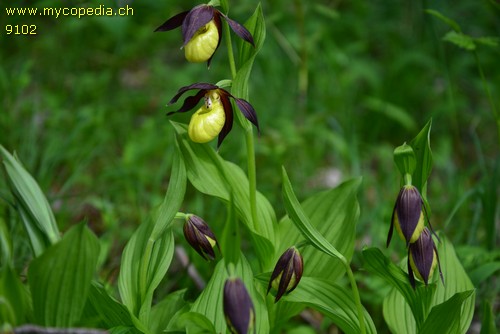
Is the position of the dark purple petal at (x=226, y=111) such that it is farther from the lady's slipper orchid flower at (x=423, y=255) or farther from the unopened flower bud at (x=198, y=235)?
the lady's slipper orchid flower at (x=423, y=255)

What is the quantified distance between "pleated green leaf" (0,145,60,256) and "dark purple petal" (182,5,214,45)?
483 millimetres

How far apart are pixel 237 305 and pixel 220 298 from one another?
29 cm

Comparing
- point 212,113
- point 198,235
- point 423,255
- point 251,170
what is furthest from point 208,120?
point 423,255

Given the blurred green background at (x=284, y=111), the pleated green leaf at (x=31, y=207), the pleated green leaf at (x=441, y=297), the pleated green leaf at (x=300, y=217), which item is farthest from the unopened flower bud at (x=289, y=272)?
the blurred green background at (x=284, y=111)

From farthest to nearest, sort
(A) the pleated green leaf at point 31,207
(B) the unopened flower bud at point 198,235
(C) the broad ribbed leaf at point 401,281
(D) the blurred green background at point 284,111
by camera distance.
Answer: (D) the blurred green background at point 284,111
(B) the unopened flower bud at point 198,235
(C) the broad ribbed leaf at point 401,281
(A) the pleated green leaf at point 31,207

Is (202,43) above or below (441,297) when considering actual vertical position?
above

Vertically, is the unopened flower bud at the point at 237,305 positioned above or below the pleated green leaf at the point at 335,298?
above

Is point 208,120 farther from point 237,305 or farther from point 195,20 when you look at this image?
point 237,305

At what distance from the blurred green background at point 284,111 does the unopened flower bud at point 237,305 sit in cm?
83

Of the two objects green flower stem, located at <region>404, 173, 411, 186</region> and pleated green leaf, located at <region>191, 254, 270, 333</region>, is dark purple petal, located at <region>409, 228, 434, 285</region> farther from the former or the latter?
pleated green leaf, located at <region>191, 254, 270, 333</region>

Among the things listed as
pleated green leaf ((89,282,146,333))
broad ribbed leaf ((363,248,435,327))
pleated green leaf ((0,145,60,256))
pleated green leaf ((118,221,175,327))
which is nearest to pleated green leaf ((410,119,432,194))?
broad ribbed leaf ((363,248,435,327))

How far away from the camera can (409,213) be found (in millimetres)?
1180

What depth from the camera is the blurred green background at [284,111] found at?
2.28 metres

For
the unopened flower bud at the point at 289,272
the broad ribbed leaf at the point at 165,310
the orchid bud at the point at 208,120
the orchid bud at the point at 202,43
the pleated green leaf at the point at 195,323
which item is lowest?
the broad ribbed leaf at the point at 165,310
